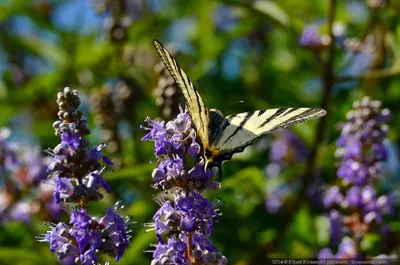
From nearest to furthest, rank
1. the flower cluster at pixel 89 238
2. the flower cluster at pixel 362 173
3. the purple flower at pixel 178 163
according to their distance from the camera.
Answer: the flower cluster at pixel 89 238 → the purple flower at pixel 178 163 → the flower cluster at pixel 362 173

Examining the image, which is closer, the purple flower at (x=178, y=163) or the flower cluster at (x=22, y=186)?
the purple flower at (x=178, y=163)

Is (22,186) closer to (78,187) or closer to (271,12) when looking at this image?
(271,12)

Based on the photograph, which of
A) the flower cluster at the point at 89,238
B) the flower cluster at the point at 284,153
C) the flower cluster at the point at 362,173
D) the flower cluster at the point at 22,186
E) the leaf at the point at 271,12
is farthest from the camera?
the flower cluster at the point at 284,153

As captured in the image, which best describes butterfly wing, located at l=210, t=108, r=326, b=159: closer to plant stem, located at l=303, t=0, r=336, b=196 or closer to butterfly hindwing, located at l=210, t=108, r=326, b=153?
butterfly hindwing, located at l=210, t=108, r=326, b=153

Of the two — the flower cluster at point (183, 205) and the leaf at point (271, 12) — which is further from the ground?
the leaf at point (271, 12)

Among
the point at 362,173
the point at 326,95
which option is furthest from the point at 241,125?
the point at 326,95

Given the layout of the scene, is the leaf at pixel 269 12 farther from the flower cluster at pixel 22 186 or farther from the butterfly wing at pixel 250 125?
the flower cluster at pixel 22 186

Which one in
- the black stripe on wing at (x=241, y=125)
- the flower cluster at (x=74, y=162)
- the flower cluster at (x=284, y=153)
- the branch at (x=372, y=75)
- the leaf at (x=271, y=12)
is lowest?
the flower cluster at (x=284, y=153)

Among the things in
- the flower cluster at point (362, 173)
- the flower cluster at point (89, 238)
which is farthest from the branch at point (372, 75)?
the flower cluster at point (89, 238)
